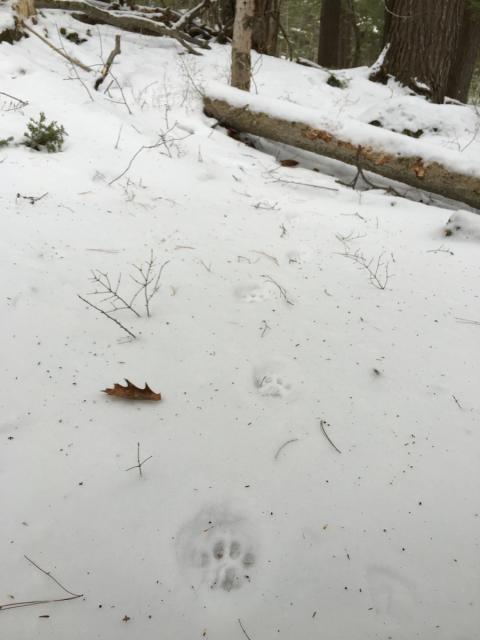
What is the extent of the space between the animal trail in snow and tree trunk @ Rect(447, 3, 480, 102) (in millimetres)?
10566

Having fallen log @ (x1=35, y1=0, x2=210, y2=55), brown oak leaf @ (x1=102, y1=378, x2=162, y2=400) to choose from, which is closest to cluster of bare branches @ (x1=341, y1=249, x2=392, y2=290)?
brown oak leaf @ (x1=102, y1=378, x2=162, y2=400)

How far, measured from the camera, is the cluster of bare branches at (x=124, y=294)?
2.18 m

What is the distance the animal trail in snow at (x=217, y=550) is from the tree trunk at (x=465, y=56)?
10.6 meters

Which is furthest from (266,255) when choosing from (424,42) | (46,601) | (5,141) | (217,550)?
(424,42)

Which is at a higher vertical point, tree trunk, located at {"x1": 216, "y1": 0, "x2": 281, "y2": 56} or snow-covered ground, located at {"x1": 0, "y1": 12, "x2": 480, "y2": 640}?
tree trunk, located at {"x1": 216, "y1": 0, "x2": 281, "y2": 56}

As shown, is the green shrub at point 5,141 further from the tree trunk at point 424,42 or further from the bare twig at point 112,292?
the tree trunk at point 424,42

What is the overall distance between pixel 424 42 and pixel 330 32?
18.7ft

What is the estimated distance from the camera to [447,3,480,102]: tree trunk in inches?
355

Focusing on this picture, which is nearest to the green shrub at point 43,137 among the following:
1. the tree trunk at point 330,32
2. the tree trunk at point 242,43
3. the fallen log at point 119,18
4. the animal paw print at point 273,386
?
the tree trunk at point 242,43

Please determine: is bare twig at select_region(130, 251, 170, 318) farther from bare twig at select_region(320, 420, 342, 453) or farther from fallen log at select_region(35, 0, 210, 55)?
fallen log at select_region(35, 0, 210, 55)

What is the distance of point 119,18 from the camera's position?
651 centimetres

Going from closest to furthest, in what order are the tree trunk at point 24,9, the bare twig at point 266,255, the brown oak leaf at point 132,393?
the brown oak leaf at point 132,393
the bare twig at point 266,255
the tree trunk at point 24,9

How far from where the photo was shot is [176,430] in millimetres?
1677

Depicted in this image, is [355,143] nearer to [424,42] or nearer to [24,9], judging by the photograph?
[424,42]
